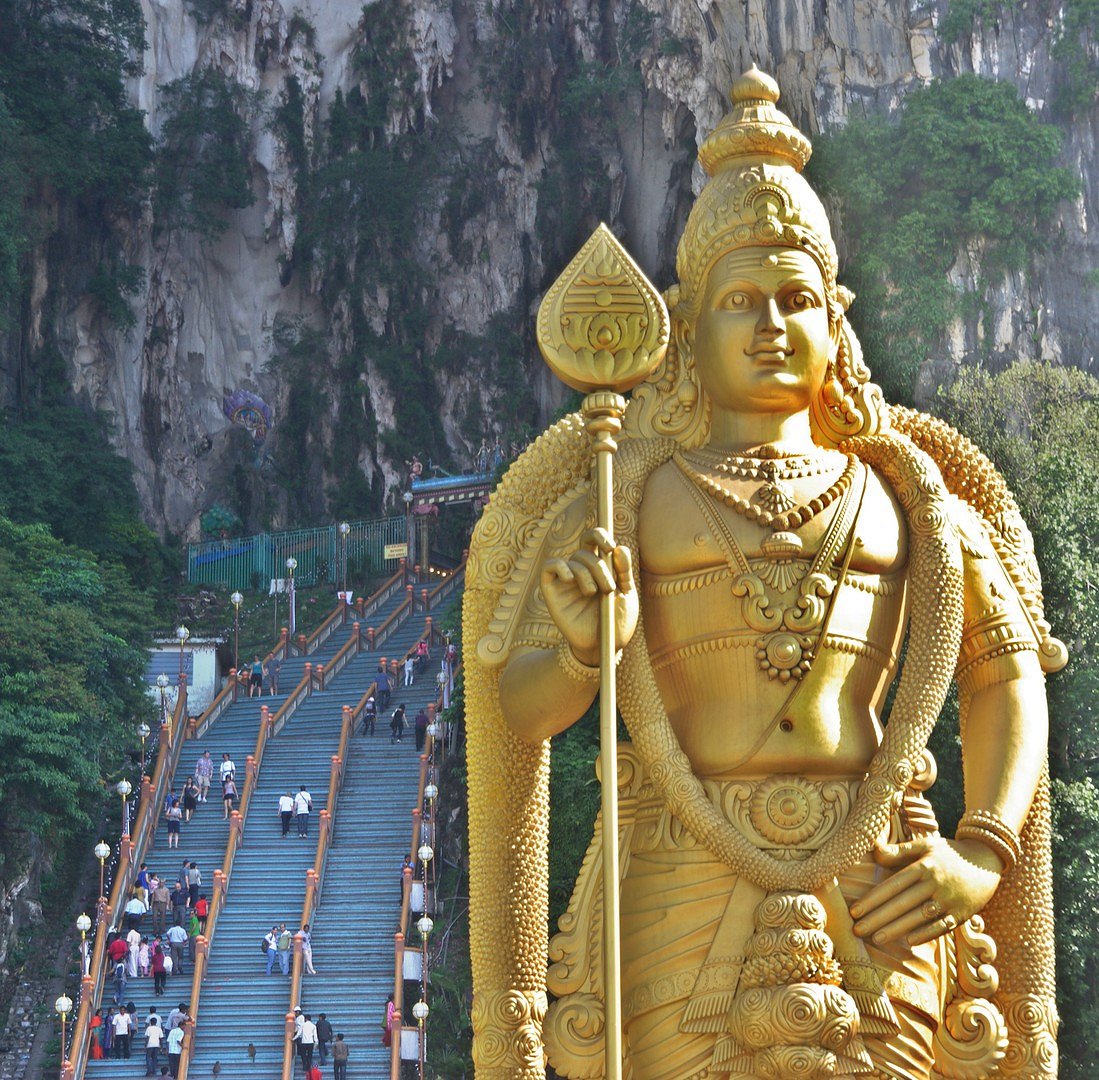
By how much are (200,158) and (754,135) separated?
140ft

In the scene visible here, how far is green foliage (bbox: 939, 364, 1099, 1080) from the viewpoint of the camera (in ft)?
59.9

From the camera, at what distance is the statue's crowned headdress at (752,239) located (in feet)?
25.3

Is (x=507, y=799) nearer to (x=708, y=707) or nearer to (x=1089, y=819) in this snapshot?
(x=708, y=707)

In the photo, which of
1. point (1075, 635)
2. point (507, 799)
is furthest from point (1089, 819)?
point (507, 799)

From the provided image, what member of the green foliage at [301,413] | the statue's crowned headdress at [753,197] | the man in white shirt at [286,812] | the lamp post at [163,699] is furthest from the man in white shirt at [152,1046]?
the green foliage at [301,413]

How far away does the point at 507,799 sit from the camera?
309 inches

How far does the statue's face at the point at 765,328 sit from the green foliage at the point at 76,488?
104ft

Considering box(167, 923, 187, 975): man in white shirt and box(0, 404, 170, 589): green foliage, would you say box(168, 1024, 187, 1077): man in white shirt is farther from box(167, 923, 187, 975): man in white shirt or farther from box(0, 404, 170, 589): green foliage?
box(0, 404, 170, 589): green foliage

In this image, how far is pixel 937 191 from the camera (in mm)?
34812

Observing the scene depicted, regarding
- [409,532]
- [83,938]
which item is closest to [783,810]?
[83,938]

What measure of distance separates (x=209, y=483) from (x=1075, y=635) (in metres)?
31.4

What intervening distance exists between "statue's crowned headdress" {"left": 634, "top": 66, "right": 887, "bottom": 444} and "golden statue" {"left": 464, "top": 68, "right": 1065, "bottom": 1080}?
0.4 inches

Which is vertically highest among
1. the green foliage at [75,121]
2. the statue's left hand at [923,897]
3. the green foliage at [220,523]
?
the green foliage at [75,121]

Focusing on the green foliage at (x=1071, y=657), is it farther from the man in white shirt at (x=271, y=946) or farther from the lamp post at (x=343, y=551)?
the lamp post at (x=343, y=551)
